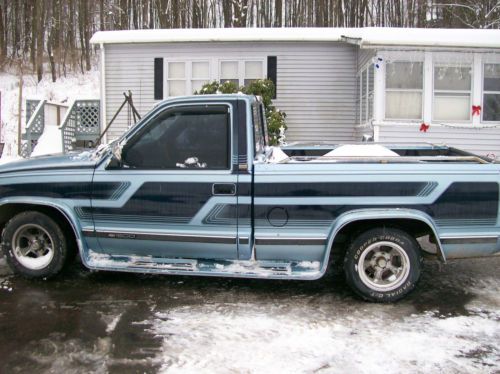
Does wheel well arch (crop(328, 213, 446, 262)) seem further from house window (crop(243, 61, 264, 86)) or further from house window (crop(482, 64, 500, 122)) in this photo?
house window (crop(243, 61, 264, 86))

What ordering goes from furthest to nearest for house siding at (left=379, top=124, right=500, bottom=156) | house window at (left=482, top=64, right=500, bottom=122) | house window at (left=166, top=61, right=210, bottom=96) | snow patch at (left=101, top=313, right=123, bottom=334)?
house window at (left=166, top=61, right=210, bottom=96) < house siding at (left=379, top=124, right=500, bottom=156) < house window at (left=482, top=64, right=500, bottom=122) < snow patch at (left=101, top=313, right=123, bottom=334)

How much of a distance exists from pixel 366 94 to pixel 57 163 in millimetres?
9777

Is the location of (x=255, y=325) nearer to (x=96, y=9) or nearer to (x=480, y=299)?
(x=480, y=299)

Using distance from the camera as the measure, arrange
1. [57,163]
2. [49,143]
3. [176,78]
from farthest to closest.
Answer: [49,143] → [176,78] → [57,163]

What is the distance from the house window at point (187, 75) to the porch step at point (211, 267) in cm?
1048

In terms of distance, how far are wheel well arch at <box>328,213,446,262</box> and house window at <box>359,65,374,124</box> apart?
842cm

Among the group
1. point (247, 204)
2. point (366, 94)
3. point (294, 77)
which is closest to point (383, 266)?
point (247, 204)

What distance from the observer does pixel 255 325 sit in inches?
161

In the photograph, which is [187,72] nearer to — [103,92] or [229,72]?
[229,72]

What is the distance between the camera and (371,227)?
461cm

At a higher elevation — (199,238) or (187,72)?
(187,72)

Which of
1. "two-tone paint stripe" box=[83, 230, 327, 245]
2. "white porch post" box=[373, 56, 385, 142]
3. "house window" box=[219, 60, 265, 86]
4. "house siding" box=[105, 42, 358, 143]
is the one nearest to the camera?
"two-tone paint stripe" box=[83, 230, 327, 245]

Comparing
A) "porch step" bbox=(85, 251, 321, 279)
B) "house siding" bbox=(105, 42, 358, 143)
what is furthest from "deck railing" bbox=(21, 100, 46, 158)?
"porch step" bbox=(85, 251, 321, 279)

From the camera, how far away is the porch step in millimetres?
4551
